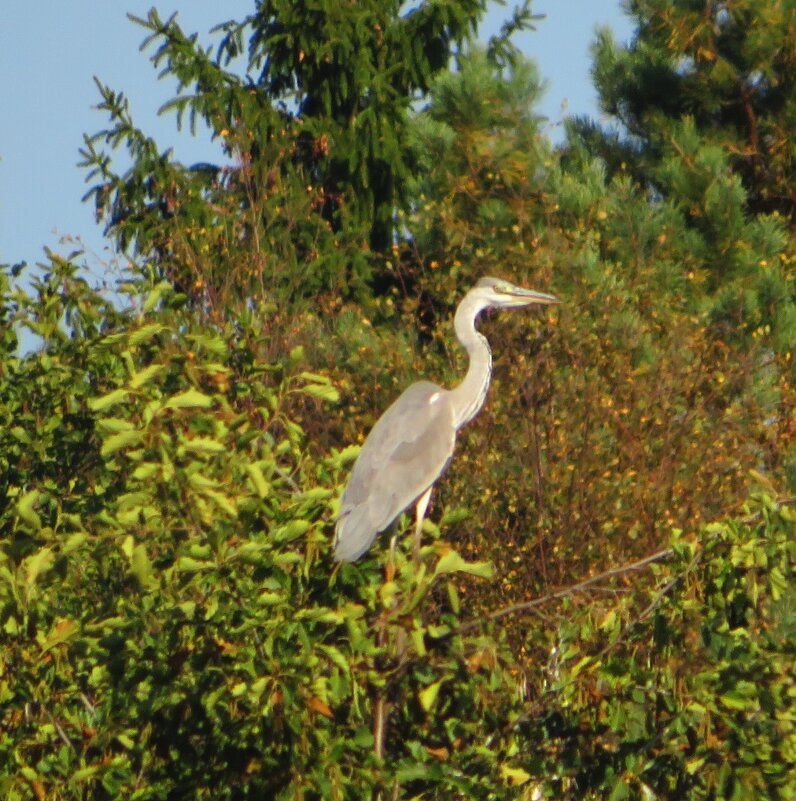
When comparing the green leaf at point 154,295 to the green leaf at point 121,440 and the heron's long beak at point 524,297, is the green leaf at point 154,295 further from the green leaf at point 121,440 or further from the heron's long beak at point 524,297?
the heron's long beak at point 524,297

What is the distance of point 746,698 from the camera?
12.6ft

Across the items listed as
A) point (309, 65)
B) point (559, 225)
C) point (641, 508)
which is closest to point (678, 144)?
point (559, 225)

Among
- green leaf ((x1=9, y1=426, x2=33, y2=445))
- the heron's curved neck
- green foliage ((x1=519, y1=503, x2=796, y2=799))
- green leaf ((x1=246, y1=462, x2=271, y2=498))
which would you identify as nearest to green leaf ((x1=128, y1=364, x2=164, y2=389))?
green leaf ((x1=246, y1=462, x2=271, y2=498))

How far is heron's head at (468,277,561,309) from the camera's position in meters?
7.27

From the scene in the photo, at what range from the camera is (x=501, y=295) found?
7336 millimetres

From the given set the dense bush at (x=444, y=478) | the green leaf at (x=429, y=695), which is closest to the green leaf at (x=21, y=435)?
the dense bush at (x=444, y=478)

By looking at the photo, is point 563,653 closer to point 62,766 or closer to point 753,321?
point 62,766

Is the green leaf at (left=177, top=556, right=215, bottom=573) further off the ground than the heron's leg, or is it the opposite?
the heron's leg

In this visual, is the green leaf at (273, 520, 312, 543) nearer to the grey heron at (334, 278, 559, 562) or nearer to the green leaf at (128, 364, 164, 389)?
the green leaf at (128, 364, 164, 389)

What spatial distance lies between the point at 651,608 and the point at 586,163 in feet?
27.8

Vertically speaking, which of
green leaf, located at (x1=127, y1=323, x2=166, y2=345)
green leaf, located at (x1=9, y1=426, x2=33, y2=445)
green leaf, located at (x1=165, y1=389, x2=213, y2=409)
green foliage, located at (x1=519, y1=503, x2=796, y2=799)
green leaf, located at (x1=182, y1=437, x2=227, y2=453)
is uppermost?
green leaf, located at (x1=9, y1=426, x2=33, y2=445)

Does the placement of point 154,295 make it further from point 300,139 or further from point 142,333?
point 300,139

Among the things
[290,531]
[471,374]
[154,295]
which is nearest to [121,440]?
[290,531]

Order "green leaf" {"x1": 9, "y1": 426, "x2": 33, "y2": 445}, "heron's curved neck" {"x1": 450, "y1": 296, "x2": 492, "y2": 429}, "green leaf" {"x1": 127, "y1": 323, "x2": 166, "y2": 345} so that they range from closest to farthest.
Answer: "green leaf" {"x1": 127, "y1": 323, "x2": 166, "y2": 345}
"green leaf" {"x1": 9, "y1": 426, "x2": 33, "y2": 445}
"heron's curved neck" {"x1": 450, "y1": 296, "x2": 492, "y2": 429}
